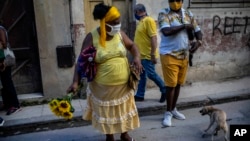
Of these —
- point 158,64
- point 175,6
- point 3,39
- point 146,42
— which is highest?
point 175,6

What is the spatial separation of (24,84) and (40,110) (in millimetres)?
693

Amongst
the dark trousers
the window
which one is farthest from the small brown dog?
the dark trousers

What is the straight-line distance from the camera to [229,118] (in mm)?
4441

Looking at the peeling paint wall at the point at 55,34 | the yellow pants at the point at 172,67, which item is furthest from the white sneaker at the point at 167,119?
the peeling paint wall at the point at 55,34

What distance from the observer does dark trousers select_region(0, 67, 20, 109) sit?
4637 millimetres

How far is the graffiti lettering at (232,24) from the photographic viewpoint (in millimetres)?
6020

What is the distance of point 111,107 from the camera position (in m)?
3.28

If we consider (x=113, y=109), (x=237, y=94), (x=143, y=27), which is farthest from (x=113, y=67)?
(x=237, y=94)

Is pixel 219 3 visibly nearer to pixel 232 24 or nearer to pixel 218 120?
pixel 232 24

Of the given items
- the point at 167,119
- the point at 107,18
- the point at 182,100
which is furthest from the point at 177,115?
the point at 107,18

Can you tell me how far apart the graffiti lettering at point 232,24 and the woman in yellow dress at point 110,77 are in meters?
3.31

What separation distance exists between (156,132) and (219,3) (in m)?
3.30

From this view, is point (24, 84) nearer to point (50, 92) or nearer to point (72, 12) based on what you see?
point (50, 92)

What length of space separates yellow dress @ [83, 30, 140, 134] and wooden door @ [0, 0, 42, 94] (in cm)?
228
